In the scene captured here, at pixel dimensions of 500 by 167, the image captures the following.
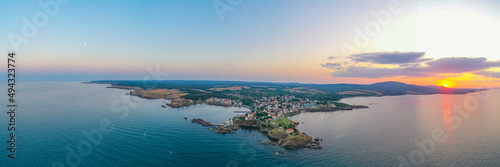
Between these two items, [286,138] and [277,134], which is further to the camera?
[277,134]

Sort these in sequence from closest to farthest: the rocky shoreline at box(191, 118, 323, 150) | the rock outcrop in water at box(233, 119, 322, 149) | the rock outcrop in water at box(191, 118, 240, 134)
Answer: the rock outcrop in water at box(233, 119, 322, 149) → the rocky shoreline at box(191, 118, 323, 150) → the rock outcrop in water at box(191, 118, 240, 134)

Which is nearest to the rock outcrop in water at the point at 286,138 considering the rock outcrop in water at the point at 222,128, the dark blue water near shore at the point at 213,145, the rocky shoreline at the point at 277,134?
the rocky shoreline at the point at 277,134

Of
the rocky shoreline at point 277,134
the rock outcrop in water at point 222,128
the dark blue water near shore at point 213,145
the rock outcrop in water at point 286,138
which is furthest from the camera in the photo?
the rock outcrop in water at point 222,128

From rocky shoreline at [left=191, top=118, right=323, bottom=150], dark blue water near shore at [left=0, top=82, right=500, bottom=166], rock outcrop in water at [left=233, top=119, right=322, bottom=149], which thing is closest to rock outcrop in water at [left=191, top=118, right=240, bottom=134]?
rocky shoreline at [left=191, top=118, right=323, bottom=150]

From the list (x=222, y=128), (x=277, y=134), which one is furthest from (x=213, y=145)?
(x=277, y=134)

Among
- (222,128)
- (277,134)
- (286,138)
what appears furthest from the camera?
(222,128)

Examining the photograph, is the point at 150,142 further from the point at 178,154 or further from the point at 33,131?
the point at 33,131

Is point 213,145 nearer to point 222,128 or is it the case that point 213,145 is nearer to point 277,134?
point 222,128

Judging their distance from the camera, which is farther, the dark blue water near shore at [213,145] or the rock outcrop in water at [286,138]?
the rock outcrop in water at [286,138]

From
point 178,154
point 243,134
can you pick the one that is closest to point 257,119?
point 243,134

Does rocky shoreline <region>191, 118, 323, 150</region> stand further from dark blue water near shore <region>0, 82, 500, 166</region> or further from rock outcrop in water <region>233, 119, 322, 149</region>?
dark blue water near shore <region>0, 82, 500, 166</region>

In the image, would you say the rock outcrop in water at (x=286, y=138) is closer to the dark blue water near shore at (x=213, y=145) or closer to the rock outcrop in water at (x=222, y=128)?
the dark blue water near shore at (x=213, y=145)
